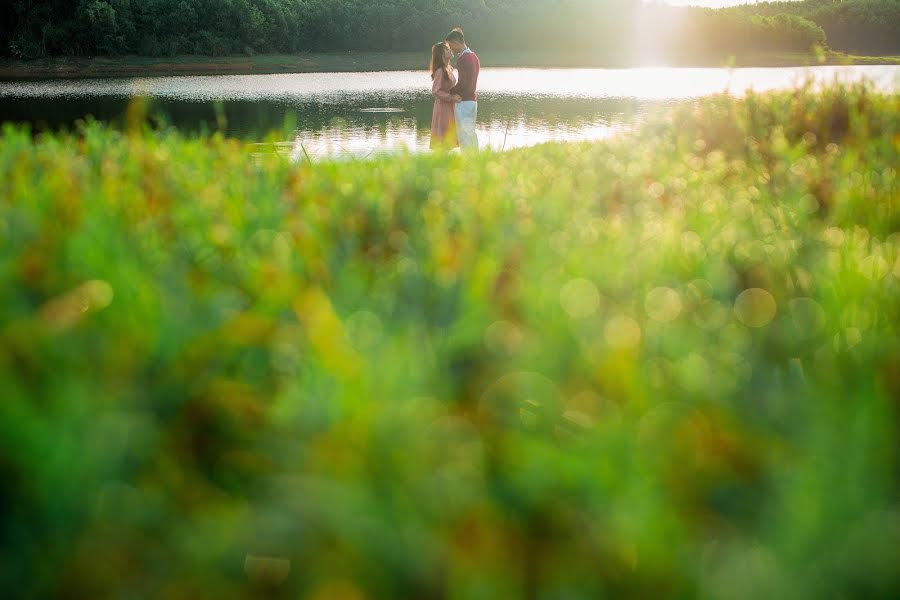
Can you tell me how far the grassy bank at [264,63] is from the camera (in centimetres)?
6094

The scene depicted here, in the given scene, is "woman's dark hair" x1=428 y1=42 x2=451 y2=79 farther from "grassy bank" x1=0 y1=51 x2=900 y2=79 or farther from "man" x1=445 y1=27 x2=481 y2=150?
"grassy bank" x1=0 y1=51 x2=900 y2=79

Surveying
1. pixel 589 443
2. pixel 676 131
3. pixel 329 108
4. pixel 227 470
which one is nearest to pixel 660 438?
pixel 589 443

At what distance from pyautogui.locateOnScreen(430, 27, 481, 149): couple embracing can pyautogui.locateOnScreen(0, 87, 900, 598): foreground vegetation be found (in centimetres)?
925

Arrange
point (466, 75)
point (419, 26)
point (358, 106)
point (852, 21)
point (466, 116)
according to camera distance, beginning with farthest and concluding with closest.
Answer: point (852, 21), point (419, 26), point (358, 106), point (466, 116), point (466, 75)

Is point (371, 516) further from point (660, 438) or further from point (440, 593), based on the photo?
point (660, 438)

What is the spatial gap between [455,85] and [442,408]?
10.6m

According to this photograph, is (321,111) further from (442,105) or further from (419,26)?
(419,26)

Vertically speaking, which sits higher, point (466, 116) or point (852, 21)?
point (852, 21)

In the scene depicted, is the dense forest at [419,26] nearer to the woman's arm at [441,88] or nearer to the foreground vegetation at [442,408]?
the woman's arm at [441,88]

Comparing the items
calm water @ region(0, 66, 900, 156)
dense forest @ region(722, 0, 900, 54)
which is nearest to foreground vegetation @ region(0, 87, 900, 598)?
calm water @ region(0, 66, 900, 156)

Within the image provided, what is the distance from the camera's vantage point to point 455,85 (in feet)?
37.0

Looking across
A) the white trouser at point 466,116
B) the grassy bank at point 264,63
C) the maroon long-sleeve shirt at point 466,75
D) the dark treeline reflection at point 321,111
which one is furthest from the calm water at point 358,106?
Answer: the grassy bank at point 264,63

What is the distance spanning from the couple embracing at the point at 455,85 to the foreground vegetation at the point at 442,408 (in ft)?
30.3

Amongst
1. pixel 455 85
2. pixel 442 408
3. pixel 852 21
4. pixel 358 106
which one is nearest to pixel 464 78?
pixel 455 85
